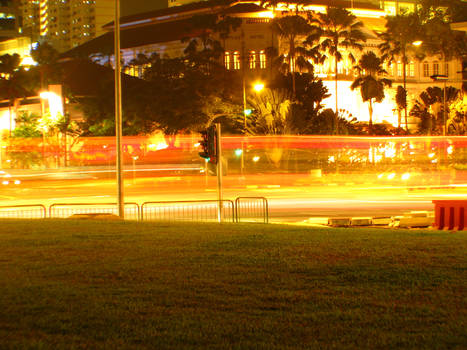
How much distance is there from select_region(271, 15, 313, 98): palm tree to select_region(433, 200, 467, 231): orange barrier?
157ft

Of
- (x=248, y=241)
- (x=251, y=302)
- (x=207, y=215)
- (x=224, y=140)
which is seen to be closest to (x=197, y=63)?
(x=224, y=140)

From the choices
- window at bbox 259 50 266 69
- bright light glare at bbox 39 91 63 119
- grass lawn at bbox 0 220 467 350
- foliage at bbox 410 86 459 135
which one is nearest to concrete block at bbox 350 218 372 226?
grass lawn at bbox 0 220 467 350

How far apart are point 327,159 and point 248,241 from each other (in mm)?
29593

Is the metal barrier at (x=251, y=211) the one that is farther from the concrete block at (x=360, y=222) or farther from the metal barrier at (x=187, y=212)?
the concrete block at (x=360, y=222)

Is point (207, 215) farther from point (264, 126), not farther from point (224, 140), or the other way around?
point (264, 126)

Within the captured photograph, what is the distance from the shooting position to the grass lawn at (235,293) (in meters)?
6.32

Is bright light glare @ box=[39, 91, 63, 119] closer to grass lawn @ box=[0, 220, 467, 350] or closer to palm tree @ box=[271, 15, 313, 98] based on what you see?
palm tree @ box=[271, 15, 313, 98]

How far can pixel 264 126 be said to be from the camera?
53406 millimetres

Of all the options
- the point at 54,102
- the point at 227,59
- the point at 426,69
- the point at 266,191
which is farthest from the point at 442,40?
the point at 266,191

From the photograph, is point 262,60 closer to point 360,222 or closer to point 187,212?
point 187,212

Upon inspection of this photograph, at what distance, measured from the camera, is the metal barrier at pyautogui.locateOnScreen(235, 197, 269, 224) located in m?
23.0

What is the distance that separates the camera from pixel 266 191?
34062 mm

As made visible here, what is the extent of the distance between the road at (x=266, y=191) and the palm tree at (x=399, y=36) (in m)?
48.3

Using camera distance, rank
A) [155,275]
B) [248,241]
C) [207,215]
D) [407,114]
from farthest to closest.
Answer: [407,114] < [207,215] < [248,241] < [155,275]
